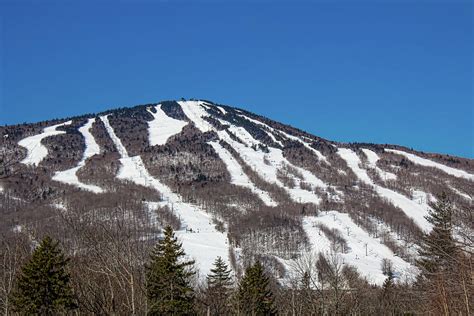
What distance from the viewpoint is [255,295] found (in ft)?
137

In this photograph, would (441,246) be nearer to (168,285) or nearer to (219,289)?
(168,285)

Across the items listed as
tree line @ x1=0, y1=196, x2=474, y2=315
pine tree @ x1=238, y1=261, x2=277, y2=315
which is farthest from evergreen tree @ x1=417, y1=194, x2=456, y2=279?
pine tree @ x1=238, y1=261, x2=277, y2=315

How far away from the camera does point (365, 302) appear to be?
64.5 metres

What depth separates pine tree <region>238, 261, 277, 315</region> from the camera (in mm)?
40631

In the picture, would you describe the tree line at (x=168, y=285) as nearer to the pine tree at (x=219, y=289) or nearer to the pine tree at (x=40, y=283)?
the pine tree at (x=40, y=283)

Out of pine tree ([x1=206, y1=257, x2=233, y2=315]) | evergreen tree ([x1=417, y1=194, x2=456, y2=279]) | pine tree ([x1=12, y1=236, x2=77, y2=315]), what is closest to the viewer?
evergreen tree ([x1=417, y1=194, x2=456, y2=279])

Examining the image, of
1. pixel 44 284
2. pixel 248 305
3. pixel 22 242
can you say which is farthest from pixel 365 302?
pixel 22 242

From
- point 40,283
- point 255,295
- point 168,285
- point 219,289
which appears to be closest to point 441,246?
point 168,285

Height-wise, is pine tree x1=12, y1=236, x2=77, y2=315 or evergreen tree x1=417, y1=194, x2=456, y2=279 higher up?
pine tree x1=12, y1=236, x2=77, y2=315

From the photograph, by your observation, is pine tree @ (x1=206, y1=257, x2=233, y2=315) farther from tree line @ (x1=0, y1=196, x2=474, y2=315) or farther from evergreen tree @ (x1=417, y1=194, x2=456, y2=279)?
evergreen tree @ (x1=417, y1=194, x2=456, y2=279)

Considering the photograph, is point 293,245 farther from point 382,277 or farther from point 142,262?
point 142,262

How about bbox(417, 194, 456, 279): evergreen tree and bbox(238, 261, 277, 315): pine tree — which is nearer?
bbox(417, 194, 456, 279): evergreen tree

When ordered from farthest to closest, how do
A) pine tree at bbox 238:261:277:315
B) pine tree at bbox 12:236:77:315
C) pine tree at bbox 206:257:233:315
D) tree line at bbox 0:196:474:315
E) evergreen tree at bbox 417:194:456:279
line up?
pine tree at bbox 238:261:277:315 < pine tree at bbox 206:257:233:315 < pine tree at bbox 12:236:77:315 < tree line at bbox 0:196:474:315 < evergreen tree at bbox 417:194:456:279

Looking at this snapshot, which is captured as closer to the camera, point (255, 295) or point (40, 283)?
point (40, 283)
